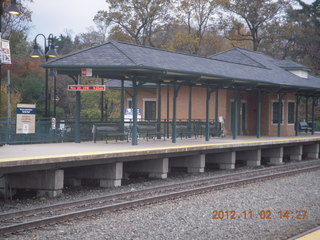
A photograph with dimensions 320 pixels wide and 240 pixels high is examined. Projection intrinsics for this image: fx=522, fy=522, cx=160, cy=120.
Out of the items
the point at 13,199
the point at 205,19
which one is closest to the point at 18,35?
the point at 205,19

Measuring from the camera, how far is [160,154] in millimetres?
16781

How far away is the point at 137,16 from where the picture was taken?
46.3 meters

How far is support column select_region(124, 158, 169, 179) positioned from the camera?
56.8 ft

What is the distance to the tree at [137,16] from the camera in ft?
152

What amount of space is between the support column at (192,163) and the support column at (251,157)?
448 centimetres

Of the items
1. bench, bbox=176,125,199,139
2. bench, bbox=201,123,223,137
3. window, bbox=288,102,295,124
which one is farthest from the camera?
window, bbox=288,102,295,124

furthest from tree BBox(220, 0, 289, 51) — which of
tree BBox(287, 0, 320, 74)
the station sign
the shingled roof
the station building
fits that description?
the station sign

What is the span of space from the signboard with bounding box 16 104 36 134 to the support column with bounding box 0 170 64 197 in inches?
138

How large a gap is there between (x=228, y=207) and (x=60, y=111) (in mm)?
35367

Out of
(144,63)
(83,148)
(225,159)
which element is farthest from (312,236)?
(225,159)

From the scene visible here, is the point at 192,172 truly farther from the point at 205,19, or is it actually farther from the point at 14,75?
the point at 205,19

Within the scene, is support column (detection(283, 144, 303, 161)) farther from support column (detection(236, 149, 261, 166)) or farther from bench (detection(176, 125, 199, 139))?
bench (detection(176, 125, 199, 139))

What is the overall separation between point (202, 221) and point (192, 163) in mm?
9483

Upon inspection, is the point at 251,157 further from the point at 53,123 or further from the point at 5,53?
the point at 5,53
